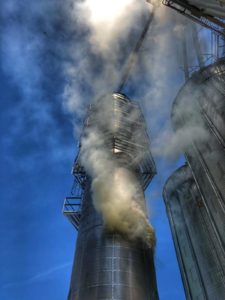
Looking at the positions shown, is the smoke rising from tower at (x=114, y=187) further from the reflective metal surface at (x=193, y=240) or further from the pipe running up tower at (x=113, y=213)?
the reflective metal surface at (x=193, y=240)

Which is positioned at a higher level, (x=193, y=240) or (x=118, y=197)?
(x=118, y=197)

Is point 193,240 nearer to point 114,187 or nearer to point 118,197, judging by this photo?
point 118,197

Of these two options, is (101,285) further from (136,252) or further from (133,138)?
(133,138)

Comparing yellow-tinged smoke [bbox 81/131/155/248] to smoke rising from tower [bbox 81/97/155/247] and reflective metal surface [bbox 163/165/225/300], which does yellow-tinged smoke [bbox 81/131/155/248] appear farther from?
reflective metal surface [bbox 163/165/225/300]

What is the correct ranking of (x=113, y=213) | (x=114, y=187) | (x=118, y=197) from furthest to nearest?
1. (x=114, y=187)
2. (x=118, y=197)
3. (x=113, y=213)

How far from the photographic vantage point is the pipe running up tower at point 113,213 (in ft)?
44.3

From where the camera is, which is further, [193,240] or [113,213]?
[193,240]

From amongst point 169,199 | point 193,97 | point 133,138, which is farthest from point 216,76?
point 169,199

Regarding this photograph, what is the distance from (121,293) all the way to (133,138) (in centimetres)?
1097

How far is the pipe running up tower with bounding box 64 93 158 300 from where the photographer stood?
13508 mm

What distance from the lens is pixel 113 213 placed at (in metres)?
15.4

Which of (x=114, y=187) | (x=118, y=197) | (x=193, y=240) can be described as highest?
(x=114, y=187)

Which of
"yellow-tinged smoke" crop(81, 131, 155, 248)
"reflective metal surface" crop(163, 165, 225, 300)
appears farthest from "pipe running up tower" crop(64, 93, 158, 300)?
"reflective metal surface" crop(163, 165, 225, 300)

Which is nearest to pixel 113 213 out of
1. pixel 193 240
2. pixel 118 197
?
pixel 118 197
